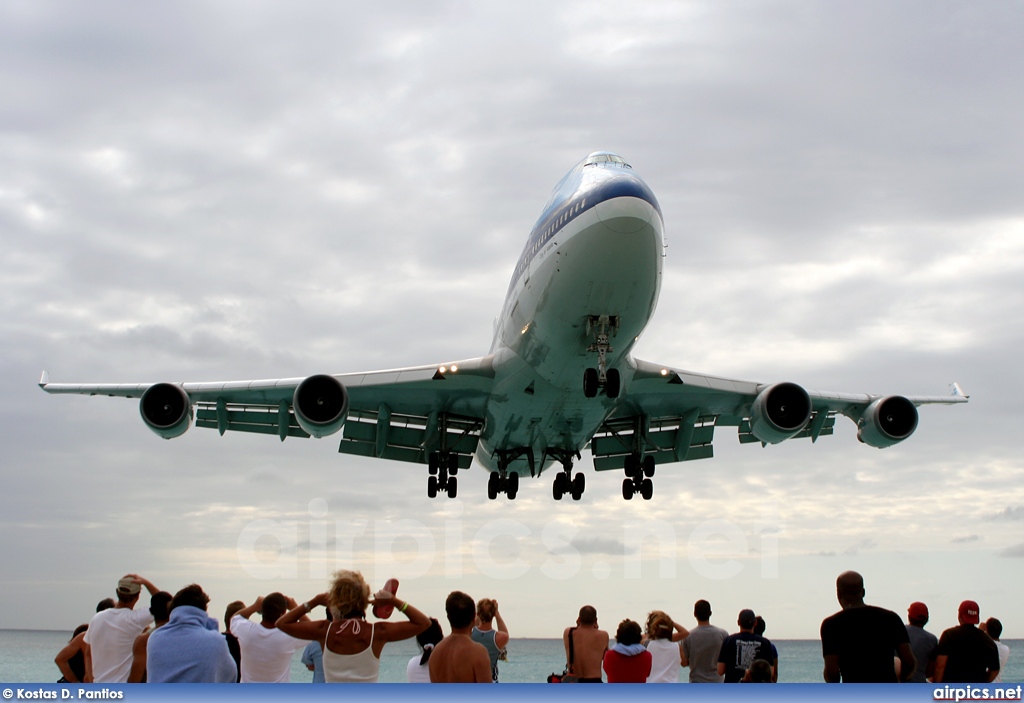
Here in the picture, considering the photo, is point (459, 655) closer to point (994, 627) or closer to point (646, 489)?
point (994, 627)

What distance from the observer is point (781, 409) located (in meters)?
22.2

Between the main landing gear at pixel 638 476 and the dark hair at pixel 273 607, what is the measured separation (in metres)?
19.5

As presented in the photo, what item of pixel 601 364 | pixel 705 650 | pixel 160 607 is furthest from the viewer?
pixel 601 364

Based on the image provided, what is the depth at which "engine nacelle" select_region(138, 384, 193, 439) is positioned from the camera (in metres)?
21.0

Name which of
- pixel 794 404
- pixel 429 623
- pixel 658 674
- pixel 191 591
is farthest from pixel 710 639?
pixel 794 404

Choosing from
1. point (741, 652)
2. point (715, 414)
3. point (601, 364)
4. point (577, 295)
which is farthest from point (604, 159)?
point (741, 652)

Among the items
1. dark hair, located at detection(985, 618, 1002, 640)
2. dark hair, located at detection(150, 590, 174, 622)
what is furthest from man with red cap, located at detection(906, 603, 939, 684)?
dark hair, located at detection(150, 590, 174, 622)

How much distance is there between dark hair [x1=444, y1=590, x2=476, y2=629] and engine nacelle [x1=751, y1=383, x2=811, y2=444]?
17161 mm

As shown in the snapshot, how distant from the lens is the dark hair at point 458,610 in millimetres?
6123

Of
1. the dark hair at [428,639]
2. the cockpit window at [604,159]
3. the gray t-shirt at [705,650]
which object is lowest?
the gray t-shirt at [705,650]

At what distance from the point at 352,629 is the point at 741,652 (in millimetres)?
4183

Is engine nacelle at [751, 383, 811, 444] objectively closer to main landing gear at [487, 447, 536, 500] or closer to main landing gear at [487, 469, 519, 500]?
main landing gear at [487, 447, 536, 500]

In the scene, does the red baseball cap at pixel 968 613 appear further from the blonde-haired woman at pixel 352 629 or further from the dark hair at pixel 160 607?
the dark hair at pixel 160 607

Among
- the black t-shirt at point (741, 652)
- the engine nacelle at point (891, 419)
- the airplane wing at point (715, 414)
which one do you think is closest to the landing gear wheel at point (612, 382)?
the airplane wing at point (715, 414)
